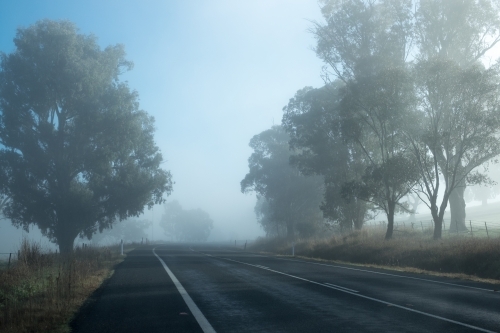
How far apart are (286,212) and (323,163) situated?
673 inches

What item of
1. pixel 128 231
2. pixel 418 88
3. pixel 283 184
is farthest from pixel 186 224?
pixel 418 88

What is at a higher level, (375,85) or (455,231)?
(375,85)

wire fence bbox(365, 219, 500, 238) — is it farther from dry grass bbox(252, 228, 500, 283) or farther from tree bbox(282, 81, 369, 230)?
tree bbox(282, 81, 369, 230)

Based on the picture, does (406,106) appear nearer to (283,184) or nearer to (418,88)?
(418,88)

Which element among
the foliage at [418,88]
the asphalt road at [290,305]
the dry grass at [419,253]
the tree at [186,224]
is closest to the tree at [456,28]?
the foliage at [418,88]

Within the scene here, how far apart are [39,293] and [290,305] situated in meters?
6.71

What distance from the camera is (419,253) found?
2533 centimetres

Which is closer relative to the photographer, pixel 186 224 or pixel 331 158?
→ pixel 331 158

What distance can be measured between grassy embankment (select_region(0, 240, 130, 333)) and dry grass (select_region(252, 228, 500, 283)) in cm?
1366

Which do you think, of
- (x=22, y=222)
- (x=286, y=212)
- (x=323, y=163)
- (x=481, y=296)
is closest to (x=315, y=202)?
(x=286, y=212)

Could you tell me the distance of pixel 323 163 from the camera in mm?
45156

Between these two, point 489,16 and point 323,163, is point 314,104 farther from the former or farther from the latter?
point 489,16

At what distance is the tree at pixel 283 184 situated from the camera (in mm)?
59681

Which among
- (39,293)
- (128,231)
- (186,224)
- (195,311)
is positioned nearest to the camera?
(195,311)
